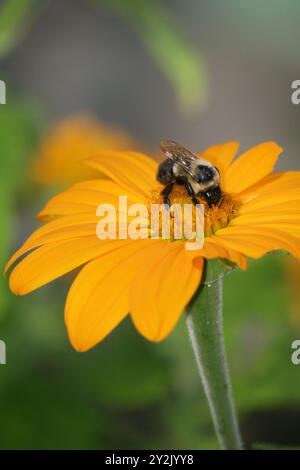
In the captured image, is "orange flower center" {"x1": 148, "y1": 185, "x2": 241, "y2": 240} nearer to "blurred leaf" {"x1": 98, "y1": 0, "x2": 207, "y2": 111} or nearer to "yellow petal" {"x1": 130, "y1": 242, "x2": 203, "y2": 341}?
"yellow petal" {"x1": 130, "y1": 242, "x2": 203, "y2": 341}

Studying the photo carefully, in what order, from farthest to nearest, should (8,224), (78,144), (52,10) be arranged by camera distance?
(52,10)
(78,144)
(8,224)

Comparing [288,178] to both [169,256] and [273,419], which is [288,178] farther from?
[273,419]

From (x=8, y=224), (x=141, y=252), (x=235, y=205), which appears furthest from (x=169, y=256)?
(x=8, y=224)

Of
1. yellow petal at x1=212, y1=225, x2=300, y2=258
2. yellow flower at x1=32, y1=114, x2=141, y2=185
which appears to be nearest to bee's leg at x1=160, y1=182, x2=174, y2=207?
yellow petal at x1=212, y1=225, x2=300, y2=258

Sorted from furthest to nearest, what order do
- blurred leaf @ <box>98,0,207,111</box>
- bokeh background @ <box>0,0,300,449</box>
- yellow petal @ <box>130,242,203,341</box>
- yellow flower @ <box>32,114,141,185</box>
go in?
yellow flower @ <box>32,114,141,185</box> → bokeh background @ <box>0,0,300,449</box> → blurred leaf @ <box>98,0,207,111</box> → yellow petal @ <box>130,242,203,341</box>

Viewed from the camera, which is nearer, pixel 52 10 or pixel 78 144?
pixel 78 144
